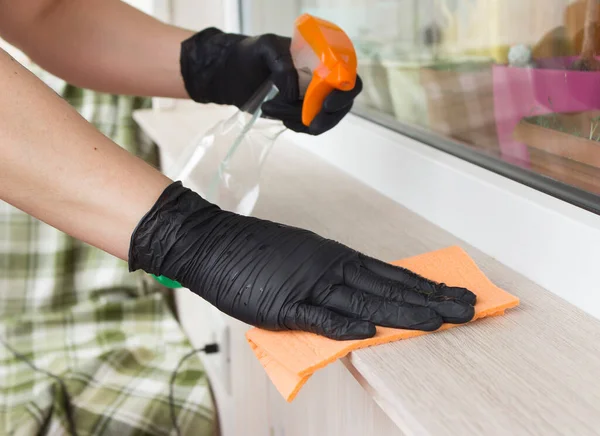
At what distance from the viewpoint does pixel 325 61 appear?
0.69m

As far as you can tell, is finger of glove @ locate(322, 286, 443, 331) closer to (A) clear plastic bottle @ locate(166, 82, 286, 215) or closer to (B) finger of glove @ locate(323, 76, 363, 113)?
(B) finger of glove @ locate(323, 76, 363, 113)

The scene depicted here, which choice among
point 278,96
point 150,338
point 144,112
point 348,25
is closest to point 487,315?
point 278,96

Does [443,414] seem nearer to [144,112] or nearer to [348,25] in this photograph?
[348,25]

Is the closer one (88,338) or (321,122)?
(321,122)

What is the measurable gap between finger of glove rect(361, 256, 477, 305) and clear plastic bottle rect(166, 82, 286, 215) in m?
0.37

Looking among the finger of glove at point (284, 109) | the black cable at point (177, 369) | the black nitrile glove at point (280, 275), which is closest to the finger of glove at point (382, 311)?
the black nitrile glove at point (280, 275)

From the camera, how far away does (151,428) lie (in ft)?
4.69

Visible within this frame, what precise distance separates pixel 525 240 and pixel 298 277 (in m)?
0.28

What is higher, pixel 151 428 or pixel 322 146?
pixel 322 146

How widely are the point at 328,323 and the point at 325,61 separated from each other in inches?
11.2

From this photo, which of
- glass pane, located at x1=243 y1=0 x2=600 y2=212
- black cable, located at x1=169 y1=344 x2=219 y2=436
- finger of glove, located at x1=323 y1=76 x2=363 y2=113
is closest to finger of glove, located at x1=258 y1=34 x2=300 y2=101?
finger of glove, located at x1=323 y1=76 x2=363 y2=113

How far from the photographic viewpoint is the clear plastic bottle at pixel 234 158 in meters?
0.97

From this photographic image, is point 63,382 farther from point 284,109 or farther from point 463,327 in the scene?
point 463,327

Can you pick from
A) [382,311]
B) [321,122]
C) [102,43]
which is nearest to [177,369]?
[102,43]
